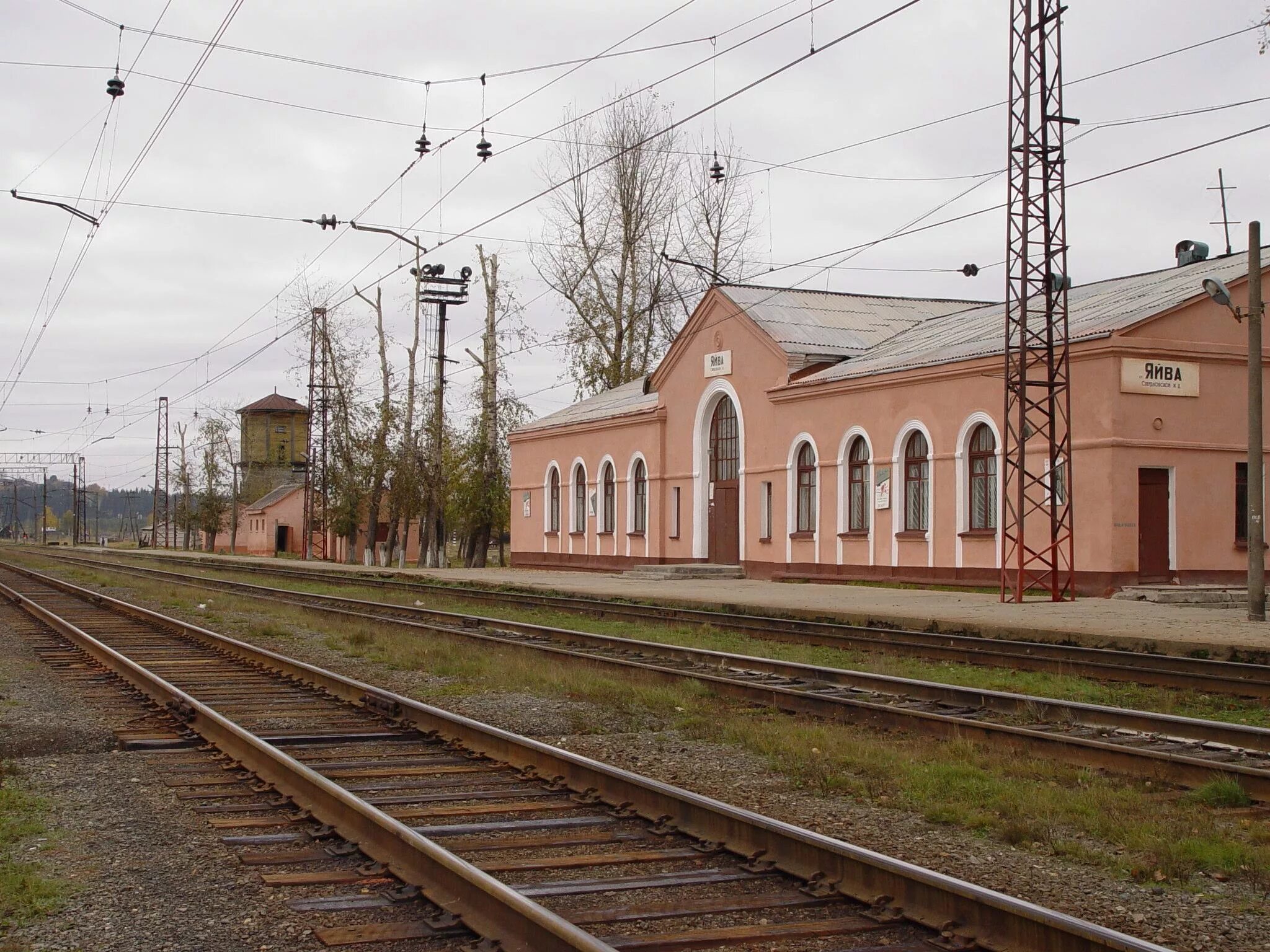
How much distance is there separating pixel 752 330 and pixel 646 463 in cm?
638

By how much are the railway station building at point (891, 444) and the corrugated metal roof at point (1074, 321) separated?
4.1 inches

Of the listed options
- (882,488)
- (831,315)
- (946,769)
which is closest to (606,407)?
(831,315)

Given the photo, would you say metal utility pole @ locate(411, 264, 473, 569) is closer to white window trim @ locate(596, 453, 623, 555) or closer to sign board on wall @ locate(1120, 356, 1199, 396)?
white window trim @ locate(596, 453, 623, 555)

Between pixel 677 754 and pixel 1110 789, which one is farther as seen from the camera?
pixel 677 754

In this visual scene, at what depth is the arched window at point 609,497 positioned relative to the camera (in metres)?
42.8

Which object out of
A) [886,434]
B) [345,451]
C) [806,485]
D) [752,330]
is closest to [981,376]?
[886,434]

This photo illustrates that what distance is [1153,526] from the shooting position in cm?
2602

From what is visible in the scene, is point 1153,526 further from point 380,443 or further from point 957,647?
point 380,443

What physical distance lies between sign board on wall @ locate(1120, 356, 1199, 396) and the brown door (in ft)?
5.11

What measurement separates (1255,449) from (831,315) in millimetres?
21158

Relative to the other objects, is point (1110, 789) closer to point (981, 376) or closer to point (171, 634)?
point (171, 634)

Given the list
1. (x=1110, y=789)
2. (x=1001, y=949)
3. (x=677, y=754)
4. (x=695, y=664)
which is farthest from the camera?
(x=695, y=664)

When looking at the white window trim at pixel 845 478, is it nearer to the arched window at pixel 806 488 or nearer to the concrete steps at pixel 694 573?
the arched window at pixel 806 488

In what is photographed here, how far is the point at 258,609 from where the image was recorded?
82.0 feet
